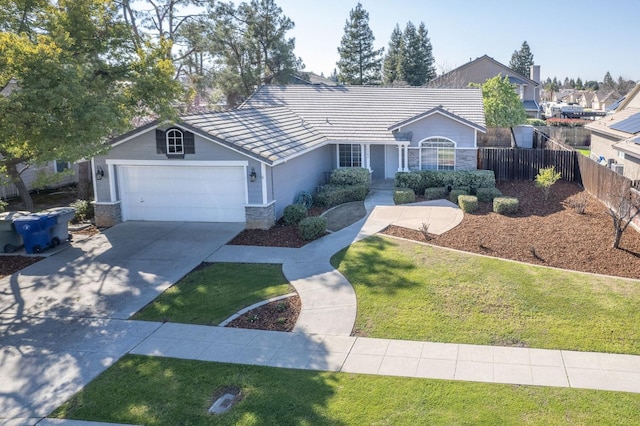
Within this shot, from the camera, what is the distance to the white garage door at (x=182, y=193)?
685 inches

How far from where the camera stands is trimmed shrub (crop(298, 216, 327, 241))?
15656 mm

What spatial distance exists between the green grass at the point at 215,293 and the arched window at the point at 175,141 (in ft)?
17.4

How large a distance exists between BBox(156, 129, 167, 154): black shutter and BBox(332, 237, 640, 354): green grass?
7.48 metres

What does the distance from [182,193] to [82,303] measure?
23.1 ft

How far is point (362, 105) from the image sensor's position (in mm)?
27266

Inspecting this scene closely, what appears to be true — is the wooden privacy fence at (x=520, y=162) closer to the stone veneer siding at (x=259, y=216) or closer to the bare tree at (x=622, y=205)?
the bare tree at (x=622, y=205)

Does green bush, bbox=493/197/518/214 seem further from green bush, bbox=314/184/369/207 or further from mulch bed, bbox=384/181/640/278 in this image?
green bush, bbox=314/184/369/207

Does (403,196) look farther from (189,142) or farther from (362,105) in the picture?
(362,105)

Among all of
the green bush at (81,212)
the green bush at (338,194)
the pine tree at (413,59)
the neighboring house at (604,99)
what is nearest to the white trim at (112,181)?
the green bush at (81,212)

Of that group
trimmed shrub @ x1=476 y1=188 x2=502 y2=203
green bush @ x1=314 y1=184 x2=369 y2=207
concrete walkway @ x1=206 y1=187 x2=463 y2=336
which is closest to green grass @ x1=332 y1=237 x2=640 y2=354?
concrete walkway @ x1=206 y1=187 x2=463 y2=336

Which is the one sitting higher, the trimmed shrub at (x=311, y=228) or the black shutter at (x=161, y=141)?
the black shutter at (x=161, y=141)

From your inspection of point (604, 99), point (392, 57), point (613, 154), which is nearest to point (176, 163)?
point (613, 154)

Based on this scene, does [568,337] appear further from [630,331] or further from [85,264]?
[85,264]

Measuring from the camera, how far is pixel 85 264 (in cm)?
1407
